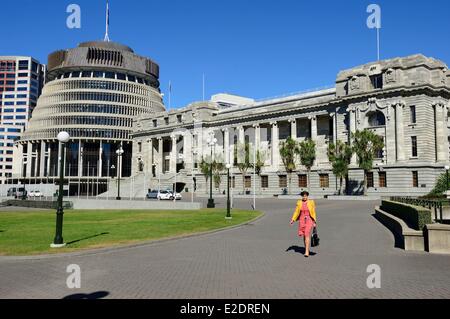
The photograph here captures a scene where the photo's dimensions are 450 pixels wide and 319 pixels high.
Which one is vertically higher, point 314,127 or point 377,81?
point 377,81

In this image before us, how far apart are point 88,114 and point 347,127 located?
7834 cm

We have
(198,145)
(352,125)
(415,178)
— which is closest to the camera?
(415,178)

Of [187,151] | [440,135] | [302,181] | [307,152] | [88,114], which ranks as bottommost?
[302,181]

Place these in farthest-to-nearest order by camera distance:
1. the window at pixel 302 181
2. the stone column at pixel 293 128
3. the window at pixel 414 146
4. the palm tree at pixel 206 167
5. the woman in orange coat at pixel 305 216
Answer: the stone column at pixel 293 128 < the palm tree at pixel 206 167 < the window at pixel 302 181 < the window at pixel 414 146 < the woman in orange coat at pixel 305 216

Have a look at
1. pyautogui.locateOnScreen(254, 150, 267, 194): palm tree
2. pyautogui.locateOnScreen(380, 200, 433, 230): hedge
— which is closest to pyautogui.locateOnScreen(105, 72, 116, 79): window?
pyautogui.locateOnScreen(254, 150, 267, 194): palm tree

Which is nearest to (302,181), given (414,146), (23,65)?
(414,146)

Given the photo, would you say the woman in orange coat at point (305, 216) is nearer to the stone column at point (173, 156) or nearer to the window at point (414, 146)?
the window at point (414, 146)

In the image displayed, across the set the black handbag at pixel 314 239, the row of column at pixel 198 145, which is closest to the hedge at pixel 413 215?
the black handbag at pixel 314 239

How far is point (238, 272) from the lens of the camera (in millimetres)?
11266

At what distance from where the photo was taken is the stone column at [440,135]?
59.1 meters

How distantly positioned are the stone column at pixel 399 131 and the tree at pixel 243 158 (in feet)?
82.8

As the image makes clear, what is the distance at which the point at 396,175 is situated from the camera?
58.6 metres

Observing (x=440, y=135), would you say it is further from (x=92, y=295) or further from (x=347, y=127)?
(x=92, y=295)
